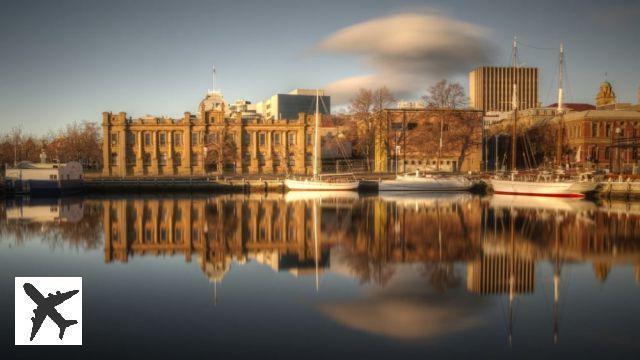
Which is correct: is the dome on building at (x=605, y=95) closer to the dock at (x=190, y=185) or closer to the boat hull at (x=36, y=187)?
the dock at (x=190, y=185)

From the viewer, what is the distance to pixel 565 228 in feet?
107

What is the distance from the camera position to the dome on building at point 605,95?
116375 millimetres

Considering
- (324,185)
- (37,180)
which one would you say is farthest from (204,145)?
(37,180)

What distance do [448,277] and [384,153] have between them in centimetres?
6790

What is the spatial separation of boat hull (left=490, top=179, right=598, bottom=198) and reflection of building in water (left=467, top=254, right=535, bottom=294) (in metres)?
39.5

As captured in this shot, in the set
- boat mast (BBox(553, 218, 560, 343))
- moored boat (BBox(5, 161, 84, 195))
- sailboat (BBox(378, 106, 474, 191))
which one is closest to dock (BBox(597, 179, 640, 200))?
sailboat (BBox(378, 106, 474, 191))

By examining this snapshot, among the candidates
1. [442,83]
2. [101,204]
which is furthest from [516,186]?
[101,204]

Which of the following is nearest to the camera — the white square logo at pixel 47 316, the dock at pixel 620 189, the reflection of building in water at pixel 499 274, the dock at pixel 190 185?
the white square logo at pixel 47 316

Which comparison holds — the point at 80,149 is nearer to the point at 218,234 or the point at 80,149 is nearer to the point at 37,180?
the point at 37,180

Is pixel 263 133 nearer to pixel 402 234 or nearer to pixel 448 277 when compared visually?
pixel 402 234

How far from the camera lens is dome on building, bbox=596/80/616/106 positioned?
4582 inches

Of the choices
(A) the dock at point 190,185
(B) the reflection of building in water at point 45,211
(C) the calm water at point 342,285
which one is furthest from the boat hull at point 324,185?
(C) the calm water at point 342,285

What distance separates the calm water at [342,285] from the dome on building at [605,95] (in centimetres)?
9047

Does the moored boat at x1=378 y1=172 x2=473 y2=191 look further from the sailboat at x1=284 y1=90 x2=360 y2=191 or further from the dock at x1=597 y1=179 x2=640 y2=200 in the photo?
the dock at x1=597 y1=179 x2=640 y2=200
